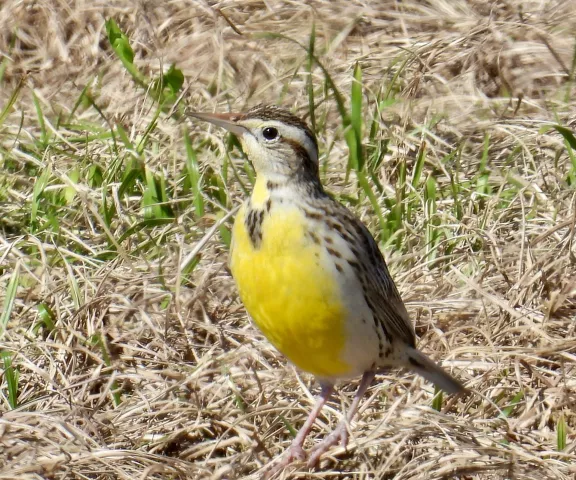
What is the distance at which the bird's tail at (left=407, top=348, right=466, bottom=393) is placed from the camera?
5.67 m

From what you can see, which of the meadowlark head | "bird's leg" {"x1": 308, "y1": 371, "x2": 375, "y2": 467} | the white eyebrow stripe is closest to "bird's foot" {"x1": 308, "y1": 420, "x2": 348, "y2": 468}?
"bird's leg" {"x1": 308, "y1": 371, "x2": 375, "y2": 467}

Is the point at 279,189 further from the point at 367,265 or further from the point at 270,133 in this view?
the point at 367,265

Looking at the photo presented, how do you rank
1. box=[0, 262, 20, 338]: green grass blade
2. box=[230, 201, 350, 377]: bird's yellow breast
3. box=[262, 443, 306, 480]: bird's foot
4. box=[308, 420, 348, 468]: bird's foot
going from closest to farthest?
box=[230, 201, 350, 377]: bird's yellow breast → box=[262, 443, 306, 480]: bird's foot → box=[308, 420, 348, 468]: bird's foot → box=[0, 262, 20, 338]: green grass blade

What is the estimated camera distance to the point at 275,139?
5.32 meters

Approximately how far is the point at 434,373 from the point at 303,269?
999 millimetres

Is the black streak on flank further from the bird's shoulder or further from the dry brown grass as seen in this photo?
the dry brown grass

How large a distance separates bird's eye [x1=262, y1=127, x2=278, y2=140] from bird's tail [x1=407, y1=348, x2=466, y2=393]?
1220mm

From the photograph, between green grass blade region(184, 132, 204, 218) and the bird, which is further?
green grass blade region(184, 132, 204, 218)

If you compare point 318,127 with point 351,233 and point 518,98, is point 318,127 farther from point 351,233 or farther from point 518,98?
point 351,233

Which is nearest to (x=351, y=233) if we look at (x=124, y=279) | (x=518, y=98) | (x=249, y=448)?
(x=249, y=448)

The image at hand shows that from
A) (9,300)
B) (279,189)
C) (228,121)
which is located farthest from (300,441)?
(9,300)

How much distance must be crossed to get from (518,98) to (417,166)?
116cm

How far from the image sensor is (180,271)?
251 inches

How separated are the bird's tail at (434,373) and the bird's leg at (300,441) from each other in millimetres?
403
